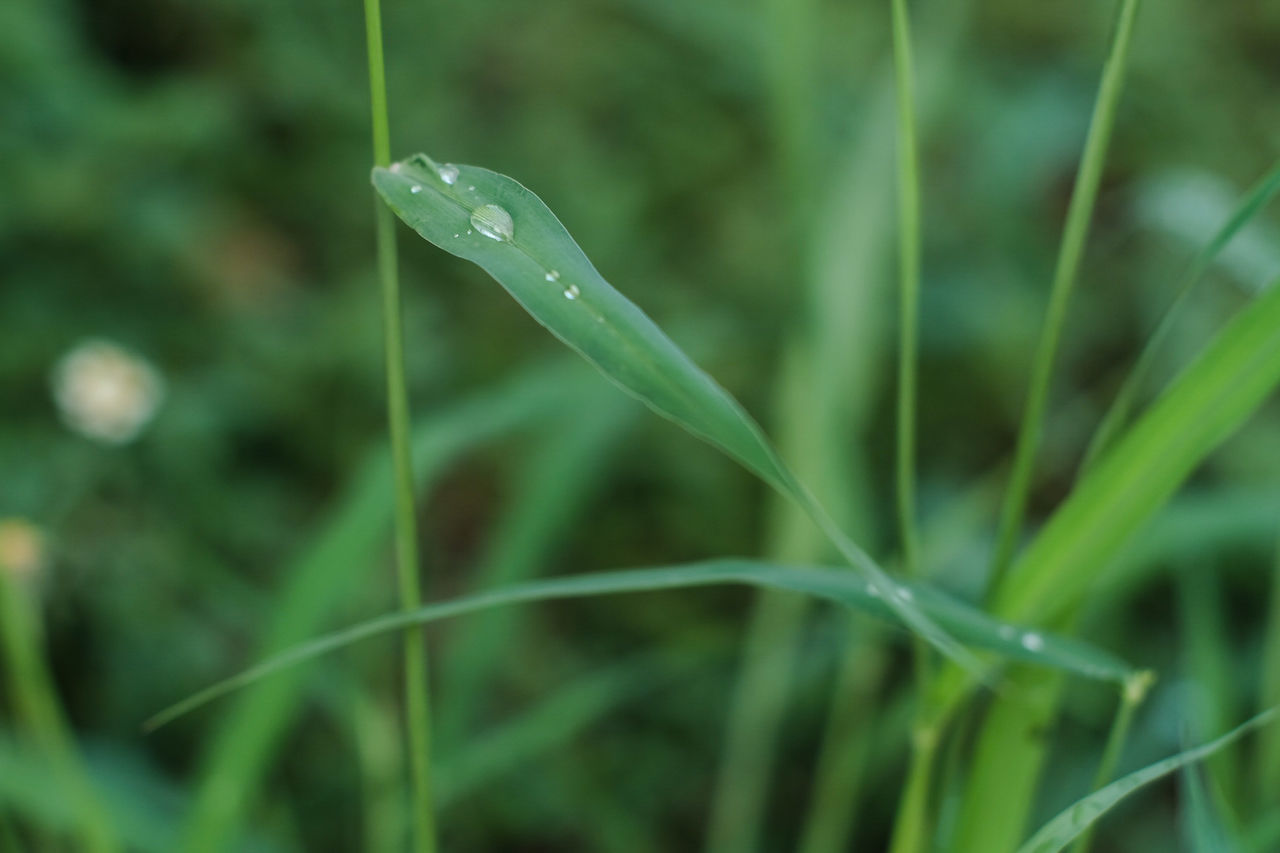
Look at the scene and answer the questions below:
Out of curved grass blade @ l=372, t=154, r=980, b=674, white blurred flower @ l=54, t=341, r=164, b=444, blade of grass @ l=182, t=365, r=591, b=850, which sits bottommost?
blade of grass @ l=182, t=365, r=591, b=850

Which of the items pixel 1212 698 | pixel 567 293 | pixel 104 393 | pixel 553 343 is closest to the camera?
pixel 567 293

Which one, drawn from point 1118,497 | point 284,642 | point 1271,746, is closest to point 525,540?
point 284,642

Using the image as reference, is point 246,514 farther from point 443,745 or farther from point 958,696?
point 958,696

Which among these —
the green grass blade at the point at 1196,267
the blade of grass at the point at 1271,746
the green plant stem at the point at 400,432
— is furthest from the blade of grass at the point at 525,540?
the blade of grass at the point at 1271,746

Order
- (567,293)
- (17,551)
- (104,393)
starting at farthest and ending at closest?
(104,393) → (17,551) → (567,293)

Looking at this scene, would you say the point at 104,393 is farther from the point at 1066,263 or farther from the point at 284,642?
the point at 1066,263

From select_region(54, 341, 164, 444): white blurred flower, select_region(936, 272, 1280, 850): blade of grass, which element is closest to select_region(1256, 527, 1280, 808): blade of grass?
select_region(936, 272, 1280, 850): blade of grass

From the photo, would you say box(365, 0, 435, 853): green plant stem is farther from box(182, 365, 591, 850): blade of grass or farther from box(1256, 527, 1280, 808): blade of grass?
box(1256, 527, 1280, 808): blade of grass
